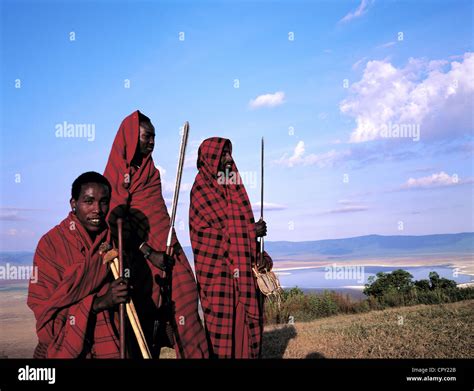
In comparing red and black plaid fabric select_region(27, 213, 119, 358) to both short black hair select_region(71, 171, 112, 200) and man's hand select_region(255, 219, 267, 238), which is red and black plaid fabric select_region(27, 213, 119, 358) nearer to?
short black hair select_region(71, 171, 112, 200)

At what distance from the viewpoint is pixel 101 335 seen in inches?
178

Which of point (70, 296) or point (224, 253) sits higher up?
point (224, 253)

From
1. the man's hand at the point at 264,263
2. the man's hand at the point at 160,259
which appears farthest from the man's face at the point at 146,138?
the man's hand at the point at 264,263

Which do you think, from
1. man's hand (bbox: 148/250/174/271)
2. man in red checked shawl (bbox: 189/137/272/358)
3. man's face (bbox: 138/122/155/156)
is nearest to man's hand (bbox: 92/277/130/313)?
man's hand (bbox: 148/250/174/271)

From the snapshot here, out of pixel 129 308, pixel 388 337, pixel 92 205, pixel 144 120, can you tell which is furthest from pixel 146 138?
pixel 388 337

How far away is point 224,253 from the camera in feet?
21.4

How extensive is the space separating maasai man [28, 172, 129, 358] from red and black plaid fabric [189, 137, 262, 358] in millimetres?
1926

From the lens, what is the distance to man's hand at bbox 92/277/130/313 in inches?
168

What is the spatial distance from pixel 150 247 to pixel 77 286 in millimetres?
1308

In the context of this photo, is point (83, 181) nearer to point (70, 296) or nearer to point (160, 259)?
point (70, 296)

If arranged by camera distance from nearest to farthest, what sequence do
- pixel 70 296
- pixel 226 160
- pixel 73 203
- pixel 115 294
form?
pixel 115 294
pixel 70 296
pixel 73 203
pixel 226 160

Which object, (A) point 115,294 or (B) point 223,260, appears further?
(B) point 223,260
